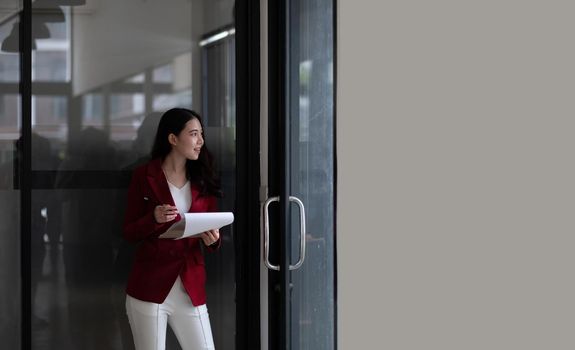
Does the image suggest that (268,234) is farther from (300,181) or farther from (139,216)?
(139,216)

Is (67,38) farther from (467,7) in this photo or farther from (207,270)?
(467,7)

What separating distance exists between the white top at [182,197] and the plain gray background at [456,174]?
2.22ft

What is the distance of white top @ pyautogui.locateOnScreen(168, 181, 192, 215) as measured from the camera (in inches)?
176

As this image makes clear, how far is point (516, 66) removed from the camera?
3348mm

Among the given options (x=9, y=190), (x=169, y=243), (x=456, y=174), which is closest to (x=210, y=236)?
(x=169, y=243)

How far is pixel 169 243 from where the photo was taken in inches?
176

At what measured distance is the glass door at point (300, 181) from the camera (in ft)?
14.4

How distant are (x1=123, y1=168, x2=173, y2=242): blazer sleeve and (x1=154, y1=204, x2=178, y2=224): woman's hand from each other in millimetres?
34

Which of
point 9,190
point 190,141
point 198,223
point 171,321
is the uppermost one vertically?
point 190,141

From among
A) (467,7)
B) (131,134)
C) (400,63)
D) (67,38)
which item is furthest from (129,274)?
(467,7)

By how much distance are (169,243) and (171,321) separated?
329 millimetres

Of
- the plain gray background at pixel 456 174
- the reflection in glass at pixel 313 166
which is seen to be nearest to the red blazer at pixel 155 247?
the reflection in glass at pixel 313 166

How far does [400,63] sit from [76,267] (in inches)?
67.3

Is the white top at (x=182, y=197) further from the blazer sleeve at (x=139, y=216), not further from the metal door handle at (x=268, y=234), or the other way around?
the metal door handle at (x=268, y=234)
